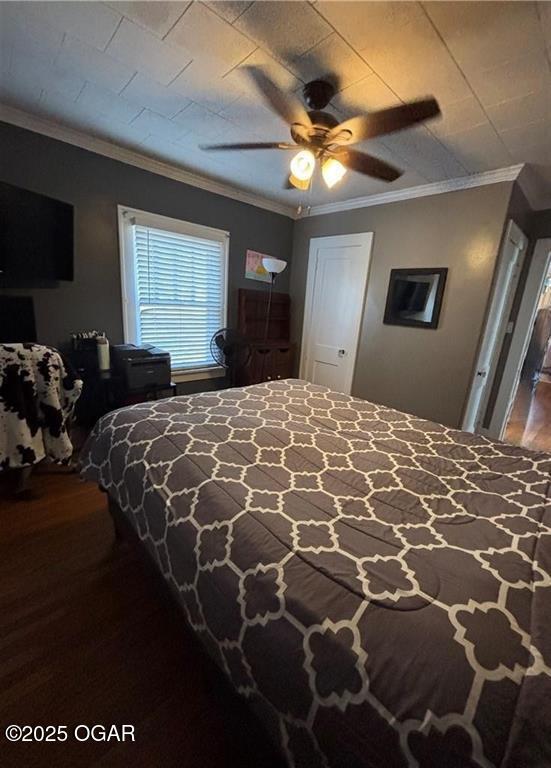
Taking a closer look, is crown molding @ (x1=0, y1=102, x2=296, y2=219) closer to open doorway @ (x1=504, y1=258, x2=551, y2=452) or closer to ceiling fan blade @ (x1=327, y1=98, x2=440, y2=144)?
ceiling fan blade @ (x1=327, y1=98, x2=440, y2=144)

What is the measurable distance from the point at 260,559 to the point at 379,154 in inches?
102

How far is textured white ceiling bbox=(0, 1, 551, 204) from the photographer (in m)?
1.20

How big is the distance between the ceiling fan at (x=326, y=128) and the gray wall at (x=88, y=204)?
1.37 m

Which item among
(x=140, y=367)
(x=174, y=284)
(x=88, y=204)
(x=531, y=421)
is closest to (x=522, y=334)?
(x=531, y=421)

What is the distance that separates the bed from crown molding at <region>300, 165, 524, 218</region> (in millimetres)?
2071

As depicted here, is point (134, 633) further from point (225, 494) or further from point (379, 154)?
point (379, 154)

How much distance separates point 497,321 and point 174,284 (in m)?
3.05

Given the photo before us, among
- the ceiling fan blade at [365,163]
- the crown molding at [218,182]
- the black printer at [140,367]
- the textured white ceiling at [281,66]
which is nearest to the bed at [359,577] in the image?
the black printer at [140,367]

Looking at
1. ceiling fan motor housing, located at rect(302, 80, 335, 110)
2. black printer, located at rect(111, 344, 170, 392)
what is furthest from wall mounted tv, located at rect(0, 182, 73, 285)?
ceiling fan motor housing, located at rect(302, 80, 335, 110)

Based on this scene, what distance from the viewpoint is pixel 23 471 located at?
2.03 meters

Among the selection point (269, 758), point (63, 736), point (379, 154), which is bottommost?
point (63, 736)

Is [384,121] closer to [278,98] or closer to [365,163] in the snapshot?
[365,163]

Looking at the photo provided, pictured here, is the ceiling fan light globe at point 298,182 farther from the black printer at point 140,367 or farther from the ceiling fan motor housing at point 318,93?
the black printer at point 140,367

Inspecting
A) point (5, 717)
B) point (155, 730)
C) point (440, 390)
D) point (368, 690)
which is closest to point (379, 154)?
point (440, 390)
